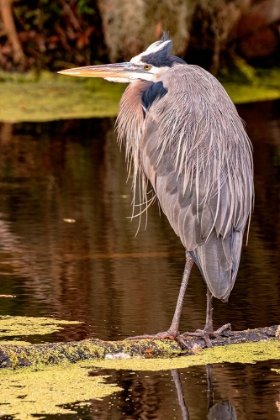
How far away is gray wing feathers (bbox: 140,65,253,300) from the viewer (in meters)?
4.87

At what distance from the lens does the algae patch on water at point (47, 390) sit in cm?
393

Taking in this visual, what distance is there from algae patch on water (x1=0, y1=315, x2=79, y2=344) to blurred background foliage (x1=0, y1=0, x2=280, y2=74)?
10.1 metres

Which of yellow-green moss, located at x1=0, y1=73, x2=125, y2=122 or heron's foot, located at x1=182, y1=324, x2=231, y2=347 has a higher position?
heron's foot, located at x1=182, y1=324, x2=231, y2=347

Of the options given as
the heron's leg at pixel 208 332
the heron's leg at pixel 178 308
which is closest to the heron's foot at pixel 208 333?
the heron's leg at pixel 208 332

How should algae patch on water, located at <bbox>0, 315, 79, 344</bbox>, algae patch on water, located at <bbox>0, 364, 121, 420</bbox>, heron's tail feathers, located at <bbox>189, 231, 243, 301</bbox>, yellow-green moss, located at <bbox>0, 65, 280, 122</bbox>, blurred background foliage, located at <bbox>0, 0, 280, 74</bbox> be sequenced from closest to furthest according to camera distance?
algae patch on water, located at <bbox>0, 364, 121, 420</bbox> → heron's tail feathers, located at <bbox>189, 231, 243, 301</bbox> → algae patch on water, located at <bbox>0, 315, 79, 344</bbox> → yellow-green moss, located at <bbox>0, 65, 280, 122</bbox> → blurred background foliage, located at <bbox>0, 0, 280, 74</bbox>

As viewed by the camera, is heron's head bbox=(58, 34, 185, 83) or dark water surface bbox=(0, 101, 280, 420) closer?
dark water surface bbox=(0, 101, 280, 420)

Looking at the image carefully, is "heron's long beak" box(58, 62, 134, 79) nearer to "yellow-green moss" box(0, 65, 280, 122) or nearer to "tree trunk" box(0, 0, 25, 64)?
"yellow-green moss" box(0, 65, 280, 122)

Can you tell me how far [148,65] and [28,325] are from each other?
145cm

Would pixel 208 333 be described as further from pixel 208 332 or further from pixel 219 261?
pixel 219 261

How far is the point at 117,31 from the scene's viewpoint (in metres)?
15.3

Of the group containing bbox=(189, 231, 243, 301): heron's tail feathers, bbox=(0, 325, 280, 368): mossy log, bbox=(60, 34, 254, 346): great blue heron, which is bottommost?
bbox=(0, 325, 280, 368): mossy log

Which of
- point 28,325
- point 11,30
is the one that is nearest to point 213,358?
point 28,325

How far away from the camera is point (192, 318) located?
544cm

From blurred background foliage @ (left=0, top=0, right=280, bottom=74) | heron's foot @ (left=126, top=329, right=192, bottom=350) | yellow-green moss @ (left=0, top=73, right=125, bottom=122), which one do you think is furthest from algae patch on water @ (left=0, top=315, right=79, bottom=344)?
blurred background foliage @ (left=0, top=0, right=280, bottom=74)
